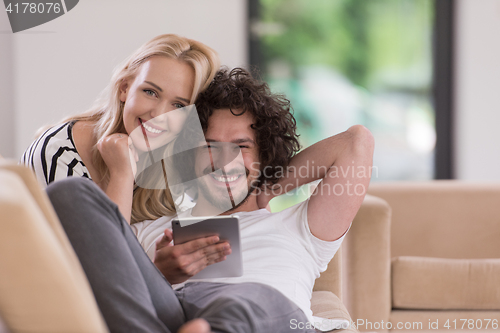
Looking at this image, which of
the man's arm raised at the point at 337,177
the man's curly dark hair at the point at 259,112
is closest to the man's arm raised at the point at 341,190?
the man's arm raised at the point at 337,177

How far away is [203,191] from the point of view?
4.72 ft

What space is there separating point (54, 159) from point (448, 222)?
1742 mm

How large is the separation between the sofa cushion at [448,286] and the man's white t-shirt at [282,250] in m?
0.70

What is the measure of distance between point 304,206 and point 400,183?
117 cm

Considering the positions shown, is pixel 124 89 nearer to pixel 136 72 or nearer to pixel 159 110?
pixel 136 72

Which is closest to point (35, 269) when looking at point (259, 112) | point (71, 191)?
point (71, 191)

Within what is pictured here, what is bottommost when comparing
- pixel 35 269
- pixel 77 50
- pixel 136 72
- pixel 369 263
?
pixel 369 263

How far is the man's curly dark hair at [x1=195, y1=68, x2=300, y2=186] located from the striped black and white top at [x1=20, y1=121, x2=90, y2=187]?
400mm

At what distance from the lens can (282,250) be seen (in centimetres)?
122

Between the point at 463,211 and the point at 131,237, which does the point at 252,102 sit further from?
the point at 463,211

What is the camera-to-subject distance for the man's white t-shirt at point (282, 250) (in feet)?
3.78

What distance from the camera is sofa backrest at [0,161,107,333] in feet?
2.07

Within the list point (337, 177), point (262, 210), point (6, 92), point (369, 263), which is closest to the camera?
point (337, 177)

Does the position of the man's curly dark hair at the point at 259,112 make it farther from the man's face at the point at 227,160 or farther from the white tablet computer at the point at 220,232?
the white tablet computer at the point at 220,232
